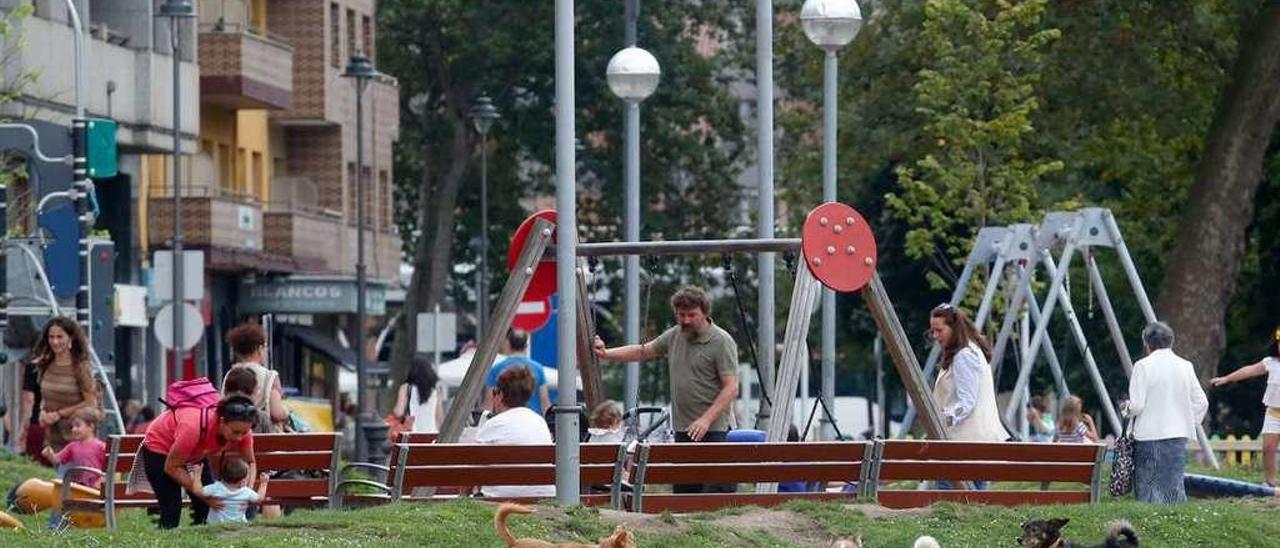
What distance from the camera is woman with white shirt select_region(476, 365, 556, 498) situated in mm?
19828

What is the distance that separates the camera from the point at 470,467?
63.2ft

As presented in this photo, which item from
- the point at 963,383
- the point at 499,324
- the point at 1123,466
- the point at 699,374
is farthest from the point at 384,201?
the point at 699,374

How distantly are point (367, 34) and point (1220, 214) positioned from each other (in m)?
29.6

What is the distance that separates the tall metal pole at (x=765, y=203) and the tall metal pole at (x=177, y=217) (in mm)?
16475

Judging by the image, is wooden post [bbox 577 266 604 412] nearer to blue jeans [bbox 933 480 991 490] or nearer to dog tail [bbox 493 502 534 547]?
blue jeans [bbox 933 480 991 490]

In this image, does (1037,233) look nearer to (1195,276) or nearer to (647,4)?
(1195,276)

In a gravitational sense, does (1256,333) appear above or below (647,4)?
below

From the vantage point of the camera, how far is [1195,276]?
3988cm

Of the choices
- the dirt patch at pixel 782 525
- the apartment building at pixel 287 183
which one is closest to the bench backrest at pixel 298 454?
the dirt patch at pixel 782 525

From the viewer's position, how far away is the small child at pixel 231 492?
61.4 ft

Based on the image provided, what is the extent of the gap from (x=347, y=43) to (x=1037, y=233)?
36.7 meters

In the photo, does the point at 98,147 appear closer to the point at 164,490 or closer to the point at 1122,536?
the point at 164,490

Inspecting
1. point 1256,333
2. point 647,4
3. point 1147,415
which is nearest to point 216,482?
point 1147,415

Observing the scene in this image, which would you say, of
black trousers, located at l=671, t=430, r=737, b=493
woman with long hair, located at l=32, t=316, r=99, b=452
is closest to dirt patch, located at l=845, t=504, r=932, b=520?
black trousers, located at l=671, t=430, r=737, b=493
